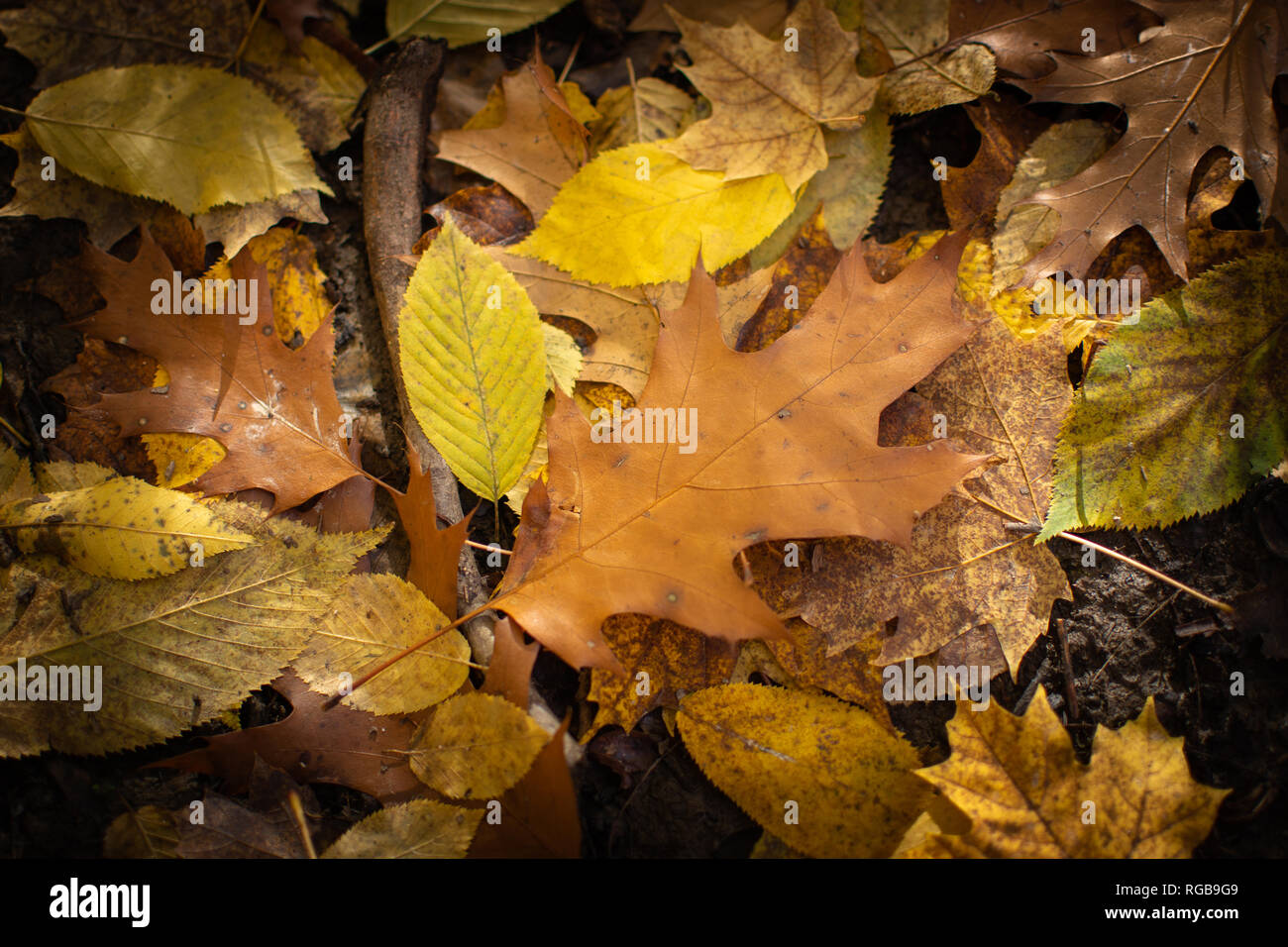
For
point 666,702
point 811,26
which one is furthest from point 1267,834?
point 811,26

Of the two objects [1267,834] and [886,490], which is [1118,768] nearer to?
[1267,834]

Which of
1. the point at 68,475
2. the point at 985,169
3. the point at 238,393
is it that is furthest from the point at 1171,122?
the point at 68,475

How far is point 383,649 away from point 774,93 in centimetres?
156

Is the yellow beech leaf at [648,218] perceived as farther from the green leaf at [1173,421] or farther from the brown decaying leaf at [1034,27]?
the green leaf at [1173,421]

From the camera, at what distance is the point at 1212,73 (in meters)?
1.80

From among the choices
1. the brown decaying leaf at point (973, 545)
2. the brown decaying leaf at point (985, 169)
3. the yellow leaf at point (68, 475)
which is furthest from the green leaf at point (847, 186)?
the yellow leaf at point (68, 475)

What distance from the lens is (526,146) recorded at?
77.7 inches

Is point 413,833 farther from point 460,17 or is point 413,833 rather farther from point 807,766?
point 460,17

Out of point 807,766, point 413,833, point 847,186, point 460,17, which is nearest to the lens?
point 413,833

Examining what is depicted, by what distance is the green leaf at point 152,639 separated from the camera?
1547mm

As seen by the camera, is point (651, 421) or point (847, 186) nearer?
point (651, 421)

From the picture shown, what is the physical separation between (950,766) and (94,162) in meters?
2.36

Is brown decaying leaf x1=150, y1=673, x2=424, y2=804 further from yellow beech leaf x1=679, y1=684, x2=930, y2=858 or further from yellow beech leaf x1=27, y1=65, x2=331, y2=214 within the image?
yellow beech leaf x1=27, y1=65, x2=331, y2=214
